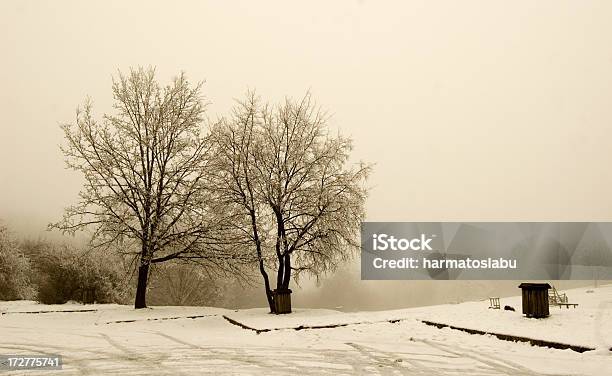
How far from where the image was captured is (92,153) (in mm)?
24906

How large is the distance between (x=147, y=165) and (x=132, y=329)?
30.4ft

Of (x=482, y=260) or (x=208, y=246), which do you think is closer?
(x=208, y=246)

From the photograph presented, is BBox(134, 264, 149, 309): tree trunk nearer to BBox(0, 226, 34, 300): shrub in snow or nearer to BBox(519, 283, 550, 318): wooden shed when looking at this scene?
BBox(519, 283, 550, 318): wooden shed

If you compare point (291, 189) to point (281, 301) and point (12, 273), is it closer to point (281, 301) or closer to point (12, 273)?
point (281, 301)

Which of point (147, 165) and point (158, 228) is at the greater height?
point (147, 165)

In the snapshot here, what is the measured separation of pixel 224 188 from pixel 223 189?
65 mm

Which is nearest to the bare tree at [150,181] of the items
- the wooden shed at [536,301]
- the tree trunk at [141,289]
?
the tree trunk at [141,289]

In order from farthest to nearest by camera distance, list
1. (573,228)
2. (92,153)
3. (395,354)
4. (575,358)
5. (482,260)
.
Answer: (482,260) < (573,228) < (92,153) < (395,354) < (575,358)

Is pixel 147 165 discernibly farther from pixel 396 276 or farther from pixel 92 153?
pixel 396 276

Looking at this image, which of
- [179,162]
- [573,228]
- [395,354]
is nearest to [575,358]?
[395,354]

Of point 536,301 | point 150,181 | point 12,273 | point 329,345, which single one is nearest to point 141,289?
point 150,181

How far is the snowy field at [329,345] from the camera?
1043 centimetres

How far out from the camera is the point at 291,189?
78.9 feet

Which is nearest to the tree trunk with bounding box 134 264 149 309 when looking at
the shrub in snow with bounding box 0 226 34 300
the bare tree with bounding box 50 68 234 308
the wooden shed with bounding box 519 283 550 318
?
the bare tree with bounding box 50 68 234 308
